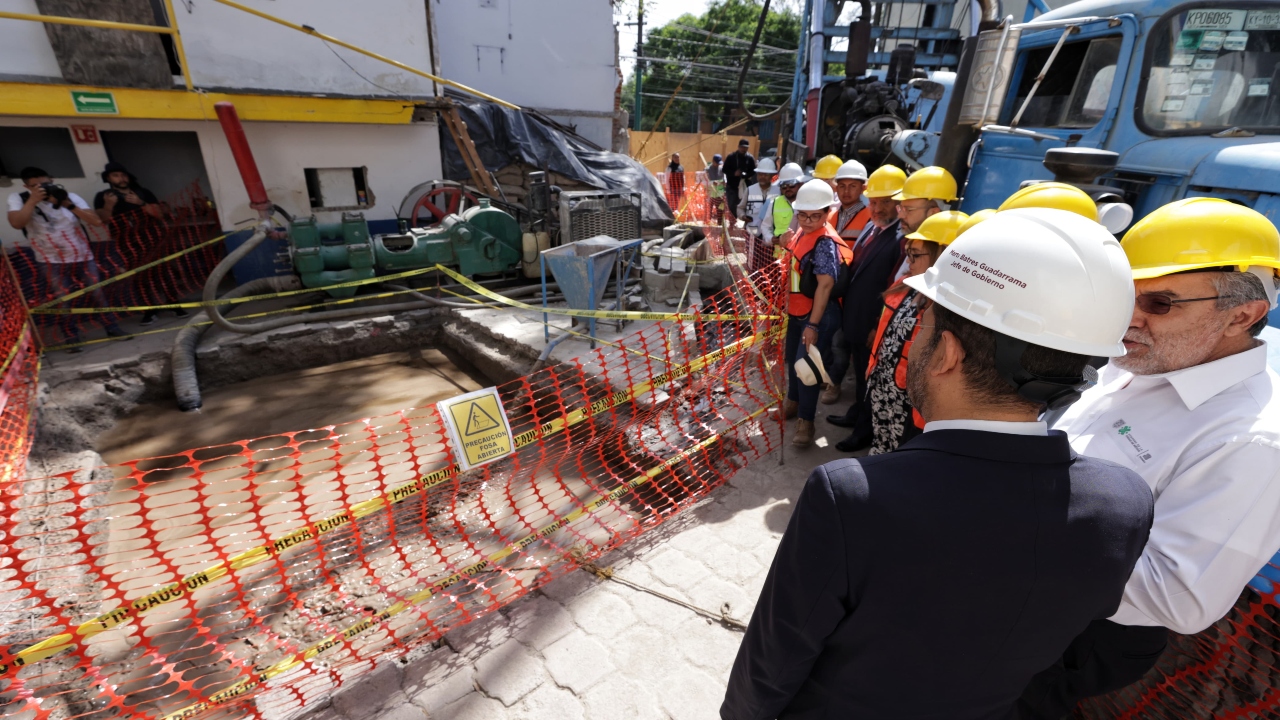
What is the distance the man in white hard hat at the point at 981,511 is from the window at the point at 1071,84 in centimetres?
391

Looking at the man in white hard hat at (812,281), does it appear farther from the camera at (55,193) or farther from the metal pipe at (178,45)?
the metal pipe at (178,45)

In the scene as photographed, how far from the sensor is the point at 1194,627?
4.17 ft

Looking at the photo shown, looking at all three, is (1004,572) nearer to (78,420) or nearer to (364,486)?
(364,486)

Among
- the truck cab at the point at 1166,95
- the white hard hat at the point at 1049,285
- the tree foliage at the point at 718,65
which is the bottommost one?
the white hard hat at the point at 1049,285

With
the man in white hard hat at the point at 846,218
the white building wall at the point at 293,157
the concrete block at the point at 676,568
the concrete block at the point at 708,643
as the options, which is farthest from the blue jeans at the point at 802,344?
the white building wall at the point at 293,157

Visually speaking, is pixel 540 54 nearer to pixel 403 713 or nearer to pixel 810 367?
pixel 810 367

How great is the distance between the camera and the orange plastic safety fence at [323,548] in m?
2.26

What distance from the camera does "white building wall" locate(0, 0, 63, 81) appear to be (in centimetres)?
620

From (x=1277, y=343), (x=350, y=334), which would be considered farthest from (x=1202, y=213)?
(x=350, y=334)

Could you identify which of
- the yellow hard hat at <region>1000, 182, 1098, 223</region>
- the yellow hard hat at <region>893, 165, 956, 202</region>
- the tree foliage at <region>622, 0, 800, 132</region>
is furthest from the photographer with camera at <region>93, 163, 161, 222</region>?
the tree foliage at <region>622, 0, 800, 132</region>

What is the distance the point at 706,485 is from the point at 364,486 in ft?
8.66

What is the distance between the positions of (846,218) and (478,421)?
3579mm

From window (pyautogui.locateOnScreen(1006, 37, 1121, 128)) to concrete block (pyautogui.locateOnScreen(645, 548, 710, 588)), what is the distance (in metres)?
3.91

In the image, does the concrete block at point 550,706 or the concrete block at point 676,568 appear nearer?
the concrete block at point 550,706
